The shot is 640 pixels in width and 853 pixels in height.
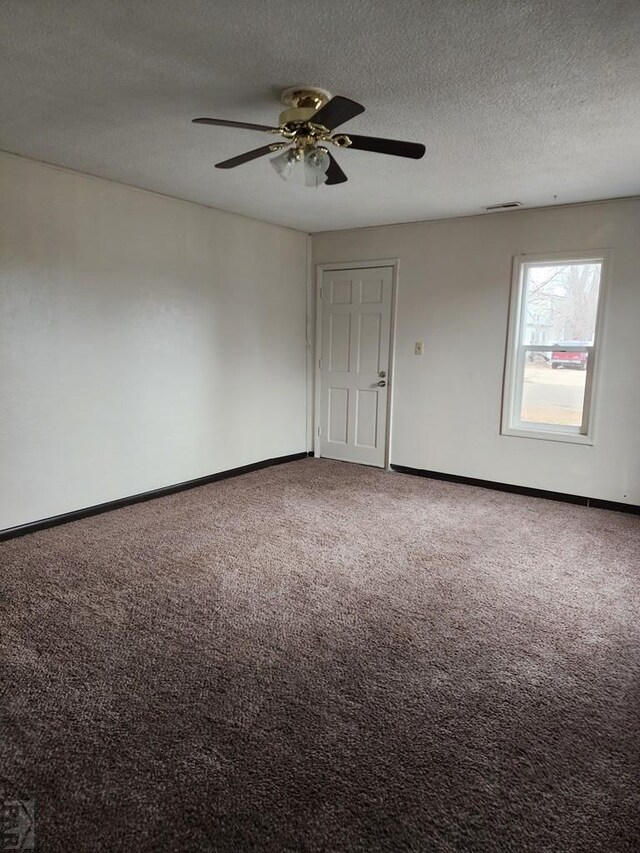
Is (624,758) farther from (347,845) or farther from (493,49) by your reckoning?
(493,49)

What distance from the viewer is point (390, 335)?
18.1ft

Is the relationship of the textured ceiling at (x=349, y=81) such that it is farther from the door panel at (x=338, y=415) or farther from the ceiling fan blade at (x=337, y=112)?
the door panel at (x=338, y=415)

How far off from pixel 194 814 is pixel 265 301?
15.0 ft

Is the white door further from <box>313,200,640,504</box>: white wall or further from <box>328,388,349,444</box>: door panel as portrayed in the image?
<box>313,200,640,504</box>: white wall

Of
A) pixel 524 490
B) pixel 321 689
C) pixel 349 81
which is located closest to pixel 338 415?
pixel 524 490

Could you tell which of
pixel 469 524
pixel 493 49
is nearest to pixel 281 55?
pixel 493 49

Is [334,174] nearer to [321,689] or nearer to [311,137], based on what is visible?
[311,137]

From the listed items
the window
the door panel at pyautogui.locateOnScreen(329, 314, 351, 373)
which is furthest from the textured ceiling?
the door panel at pyautogui.locateOnScreen(329, 314, 351, 373)

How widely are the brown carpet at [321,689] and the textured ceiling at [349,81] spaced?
2.49 m

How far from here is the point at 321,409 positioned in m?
6.15

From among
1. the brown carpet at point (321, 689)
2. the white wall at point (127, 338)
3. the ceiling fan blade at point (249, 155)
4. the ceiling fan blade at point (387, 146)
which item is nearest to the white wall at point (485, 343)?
the brown carpet at point (321, 689)

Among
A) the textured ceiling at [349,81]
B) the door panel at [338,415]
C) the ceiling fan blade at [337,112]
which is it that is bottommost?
the door panel at [338,415]

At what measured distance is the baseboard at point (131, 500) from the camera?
12.3 feet

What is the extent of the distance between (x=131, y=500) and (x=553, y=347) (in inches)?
148
